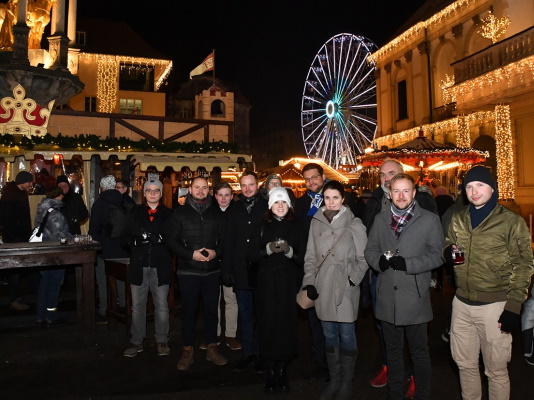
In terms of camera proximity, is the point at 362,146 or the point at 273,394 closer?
the point at 273,394

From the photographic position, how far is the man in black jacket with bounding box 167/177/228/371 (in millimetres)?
5336

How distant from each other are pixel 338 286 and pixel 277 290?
659 millimetres

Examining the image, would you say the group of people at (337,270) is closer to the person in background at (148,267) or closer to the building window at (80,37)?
the person in background at (148,267)

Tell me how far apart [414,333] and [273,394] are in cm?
158

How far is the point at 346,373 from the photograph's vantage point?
429cm

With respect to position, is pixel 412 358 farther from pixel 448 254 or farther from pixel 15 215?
pixel 15 215

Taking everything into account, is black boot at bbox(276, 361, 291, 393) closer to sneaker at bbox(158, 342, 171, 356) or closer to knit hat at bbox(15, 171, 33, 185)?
sneaker at bbox(158, 342, 171, 356)

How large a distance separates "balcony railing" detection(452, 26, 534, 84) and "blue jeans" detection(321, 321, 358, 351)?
14182 millimetres

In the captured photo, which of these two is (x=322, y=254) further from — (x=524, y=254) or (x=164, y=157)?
(x=164, y=157)

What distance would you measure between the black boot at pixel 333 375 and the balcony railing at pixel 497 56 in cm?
1435

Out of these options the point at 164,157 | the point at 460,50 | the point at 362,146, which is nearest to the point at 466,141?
the point at 460,50

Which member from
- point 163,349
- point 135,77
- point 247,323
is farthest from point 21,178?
point 135,77

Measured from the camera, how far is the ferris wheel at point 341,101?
2964cm

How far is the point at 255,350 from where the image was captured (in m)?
5.34
